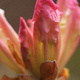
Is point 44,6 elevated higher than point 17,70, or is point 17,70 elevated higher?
point 44,6

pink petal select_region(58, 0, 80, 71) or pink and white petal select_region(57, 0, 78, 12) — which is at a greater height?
pink and white petal select_region(57, 0, 78, 12)

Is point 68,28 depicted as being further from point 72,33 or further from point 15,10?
point 15,10

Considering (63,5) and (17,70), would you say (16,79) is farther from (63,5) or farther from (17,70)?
(63,5)

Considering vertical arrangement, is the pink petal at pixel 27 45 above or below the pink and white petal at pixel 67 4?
below

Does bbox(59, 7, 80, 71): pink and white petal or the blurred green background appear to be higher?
the blurred green background

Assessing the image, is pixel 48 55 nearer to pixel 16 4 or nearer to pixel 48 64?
pixel 48 64

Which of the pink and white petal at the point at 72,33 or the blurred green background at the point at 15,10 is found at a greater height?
the blurred green background at the point at 15,10

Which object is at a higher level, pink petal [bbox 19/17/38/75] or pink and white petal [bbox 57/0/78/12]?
pink and white petal [bbox 57/0/78/12]

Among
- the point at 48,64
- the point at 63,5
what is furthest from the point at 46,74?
the point at 63,5

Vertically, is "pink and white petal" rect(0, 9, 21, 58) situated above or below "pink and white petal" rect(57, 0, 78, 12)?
below

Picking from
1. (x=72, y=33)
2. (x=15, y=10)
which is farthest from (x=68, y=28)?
(x=15, y=10)
